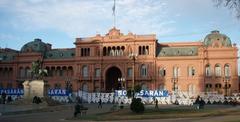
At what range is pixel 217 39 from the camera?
374ft

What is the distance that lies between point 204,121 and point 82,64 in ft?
292

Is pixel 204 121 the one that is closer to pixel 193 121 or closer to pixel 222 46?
pixel 193 121

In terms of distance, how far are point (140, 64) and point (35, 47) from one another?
35.2 meters

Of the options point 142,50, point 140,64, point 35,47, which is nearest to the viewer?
point 140,64

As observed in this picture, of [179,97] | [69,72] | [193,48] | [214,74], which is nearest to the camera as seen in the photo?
[179,97]

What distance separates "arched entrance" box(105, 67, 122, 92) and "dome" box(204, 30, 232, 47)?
25671 mm

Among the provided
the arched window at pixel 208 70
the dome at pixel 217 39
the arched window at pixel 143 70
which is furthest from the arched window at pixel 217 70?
the arched window at pixel 143 70

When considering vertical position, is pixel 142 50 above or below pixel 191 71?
above

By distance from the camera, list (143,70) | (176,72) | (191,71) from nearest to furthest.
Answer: (191,71) < (176,72) < (143,70)

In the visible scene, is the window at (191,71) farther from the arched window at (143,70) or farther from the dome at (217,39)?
the arched window at (143,70)

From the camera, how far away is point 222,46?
111 m

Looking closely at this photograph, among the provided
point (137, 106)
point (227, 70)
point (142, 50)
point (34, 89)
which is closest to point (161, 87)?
point (142, 50)

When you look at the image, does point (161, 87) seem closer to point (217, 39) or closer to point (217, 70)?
point (217, 70)

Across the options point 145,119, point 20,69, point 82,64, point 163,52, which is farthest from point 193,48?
point 145,119
